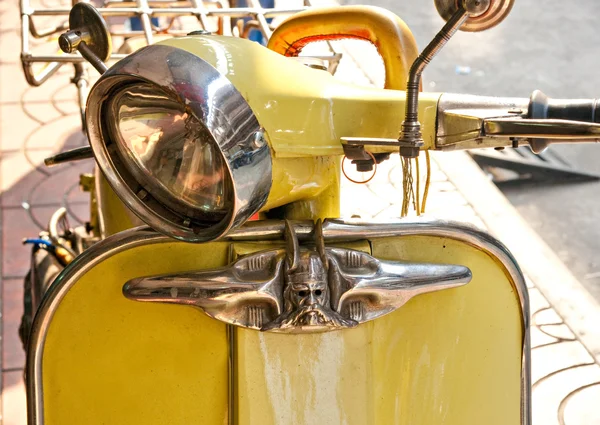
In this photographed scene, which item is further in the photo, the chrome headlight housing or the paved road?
the paved road

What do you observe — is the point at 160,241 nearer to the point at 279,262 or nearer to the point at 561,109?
the point at 279,262

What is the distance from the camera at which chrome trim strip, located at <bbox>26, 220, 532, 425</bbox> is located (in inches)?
36.7

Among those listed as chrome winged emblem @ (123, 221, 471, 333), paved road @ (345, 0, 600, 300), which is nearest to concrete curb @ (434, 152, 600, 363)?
paved road @ (345, 0, 600, 300)

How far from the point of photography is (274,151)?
845mm

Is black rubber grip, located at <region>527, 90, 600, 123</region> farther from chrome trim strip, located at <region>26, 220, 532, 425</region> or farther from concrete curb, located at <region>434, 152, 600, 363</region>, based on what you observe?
concrete curb, located at <region>434, 152, 600, 363</region>

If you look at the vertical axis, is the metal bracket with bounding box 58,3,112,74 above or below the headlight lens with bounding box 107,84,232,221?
above

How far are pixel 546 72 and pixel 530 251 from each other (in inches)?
62.3

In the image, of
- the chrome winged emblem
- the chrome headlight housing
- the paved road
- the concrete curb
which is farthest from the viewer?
the paved road

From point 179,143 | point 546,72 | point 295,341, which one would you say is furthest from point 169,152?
point 546,72

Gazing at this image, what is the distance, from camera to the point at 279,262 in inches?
35.7

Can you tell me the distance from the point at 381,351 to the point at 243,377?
0.55 ft

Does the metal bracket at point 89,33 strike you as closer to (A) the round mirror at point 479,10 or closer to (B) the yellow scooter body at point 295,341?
(B) the yellow scooter body at point 295,341

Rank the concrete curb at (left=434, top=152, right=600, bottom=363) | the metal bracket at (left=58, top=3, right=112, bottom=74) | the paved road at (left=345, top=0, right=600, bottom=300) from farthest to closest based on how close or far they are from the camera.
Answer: the paved road at (left=345, top=0, right=600, bottom=300) < the concrete curb at (left=434, top=152, right=600, bottom=363) < the metal bracket at (left=58, top=3, right=112, bottom=74)

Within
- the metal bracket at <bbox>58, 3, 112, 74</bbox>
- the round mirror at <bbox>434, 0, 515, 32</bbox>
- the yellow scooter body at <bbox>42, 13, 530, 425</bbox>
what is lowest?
the yellow scooter body at <bbox>42, 13, 530, 425</bbox>
